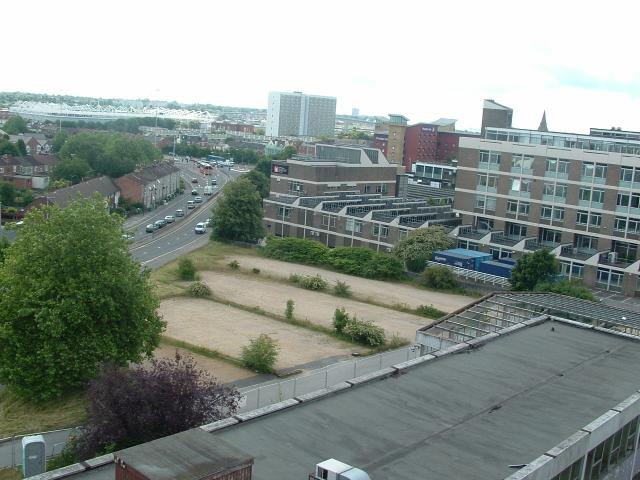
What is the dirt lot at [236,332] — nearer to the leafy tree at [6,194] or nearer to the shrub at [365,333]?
the shrub at [365,333]

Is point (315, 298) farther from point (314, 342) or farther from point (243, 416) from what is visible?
point (243, 416)

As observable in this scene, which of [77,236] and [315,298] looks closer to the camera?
[77,236]

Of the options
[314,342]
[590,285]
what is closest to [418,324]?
[314,342]

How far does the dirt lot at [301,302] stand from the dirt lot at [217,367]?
7808 millimetres

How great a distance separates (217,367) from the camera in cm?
2731

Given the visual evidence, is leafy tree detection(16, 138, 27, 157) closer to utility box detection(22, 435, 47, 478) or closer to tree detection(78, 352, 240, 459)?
tree detection(78, 352, 240, 459)

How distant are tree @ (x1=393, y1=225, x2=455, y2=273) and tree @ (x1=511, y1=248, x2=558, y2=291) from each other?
7328 millimetres

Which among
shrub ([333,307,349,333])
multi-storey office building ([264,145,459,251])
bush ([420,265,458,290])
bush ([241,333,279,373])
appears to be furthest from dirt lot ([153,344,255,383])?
multi-storey office building ([264,145,459,251])

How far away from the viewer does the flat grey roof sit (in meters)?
12.7

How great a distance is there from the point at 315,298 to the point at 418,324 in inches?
274

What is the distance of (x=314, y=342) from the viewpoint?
3169 centimetres

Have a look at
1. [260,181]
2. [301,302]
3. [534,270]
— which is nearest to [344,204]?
[301,302]

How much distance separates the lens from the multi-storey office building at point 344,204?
5366 centimetres

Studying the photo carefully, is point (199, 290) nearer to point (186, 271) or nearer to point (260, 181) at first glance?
point (186, 271)
